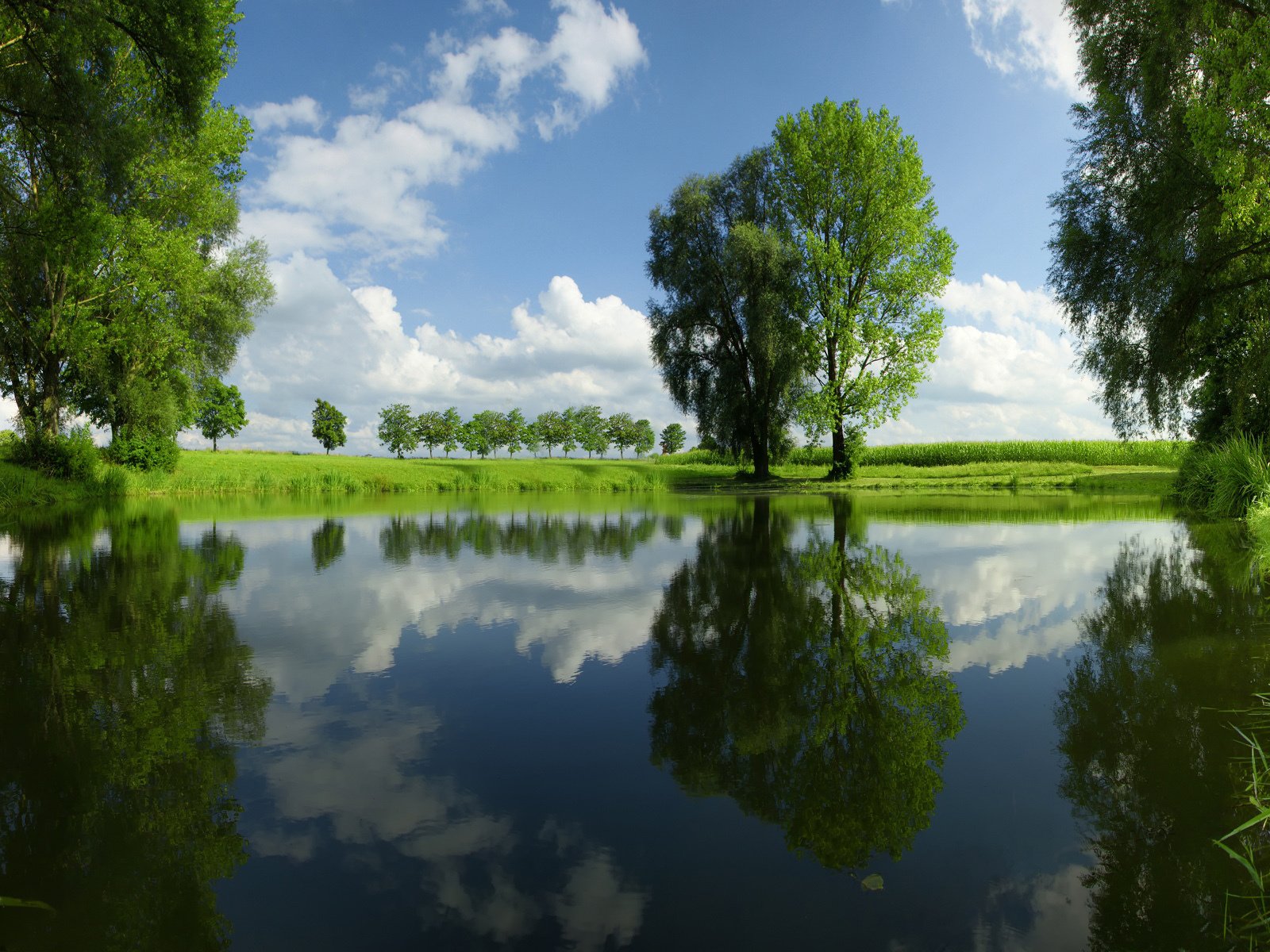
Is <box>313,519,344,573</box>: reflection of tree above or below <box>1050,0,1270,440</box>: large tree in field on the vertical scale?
below

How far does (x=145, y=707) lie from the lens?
3.58 metres

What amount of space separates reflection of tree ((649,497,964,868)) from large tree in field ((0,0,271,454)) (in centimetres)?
1307

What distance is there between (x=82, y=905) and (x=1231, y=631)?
688 centimetres

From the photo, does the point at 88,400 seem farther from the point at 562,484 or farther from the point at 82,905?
the point at 82,905

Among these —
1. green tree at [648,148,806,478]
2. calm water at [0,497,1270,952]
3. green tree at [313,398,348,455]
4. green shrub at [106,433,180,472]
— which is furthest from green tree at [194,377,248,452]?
calm water at [0,497,1270,952]

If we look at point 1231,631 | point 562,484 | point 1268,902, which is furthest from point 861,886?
point 562,484

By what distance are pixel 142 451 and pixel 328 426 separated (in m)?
63.2

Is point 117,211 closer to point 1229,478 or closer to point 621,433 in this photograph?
point 1229,478

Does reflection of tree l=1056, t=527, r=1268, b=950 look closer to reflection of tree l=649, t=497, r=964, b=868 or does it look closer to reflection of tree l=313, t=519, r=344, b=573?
reflection of tree l=649, t=497, r=964, b=868

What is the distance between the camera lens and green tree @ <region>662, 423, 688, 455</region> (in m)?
109

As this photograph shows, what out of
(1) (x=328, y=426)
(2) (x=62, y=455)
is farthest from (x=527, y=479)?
(1) (x=328, y=426)

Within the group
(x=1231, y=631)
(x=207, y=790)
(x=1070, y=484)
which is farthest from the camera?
(x=1070, y=484)

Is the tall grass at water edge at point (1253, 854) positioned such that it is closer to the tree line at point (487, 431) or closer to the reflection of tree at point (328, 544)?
the reflection of tree at point (328, 544)

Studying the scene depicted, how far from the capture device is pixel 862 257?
29859 mm
